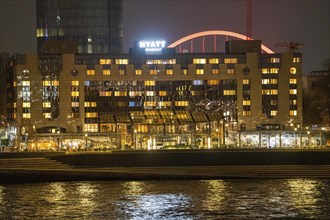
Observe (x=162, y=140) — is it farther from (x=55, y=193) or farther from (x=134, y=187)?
(x=55, y=193)

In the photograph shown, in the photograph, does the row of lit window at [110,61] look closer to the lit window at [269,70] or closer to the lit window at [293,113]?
the lit window at [269,70]

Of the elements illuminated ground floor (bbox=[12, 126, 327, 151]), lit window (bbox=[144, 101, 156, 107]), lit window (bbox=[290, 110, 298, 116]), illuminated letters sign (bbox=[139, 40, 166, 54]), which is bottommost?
illuminated ground floor (bbox=[12, 126, 327, 151])

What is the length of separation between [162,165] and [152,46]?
293 ft

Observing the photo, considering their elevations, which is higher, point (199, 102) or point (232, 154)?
point (199, 102)

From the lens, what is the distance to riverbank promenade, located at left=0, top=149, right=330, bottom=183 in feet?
290

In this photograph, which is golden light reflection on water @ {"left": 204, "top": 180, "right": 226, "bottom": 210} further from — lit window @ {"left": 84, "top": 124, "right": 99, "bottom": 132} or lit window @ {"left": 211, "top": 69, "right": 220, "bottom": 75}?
lit window @ {"left": 84, "top": 124, "right": 99, "bottom": 132}

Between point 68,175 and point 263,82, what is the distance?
101346 millimetres

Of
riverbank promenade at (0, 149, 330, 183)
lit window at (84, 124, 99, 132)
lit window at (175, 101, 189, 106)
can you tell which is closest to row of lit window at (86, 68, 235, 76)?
lit window at (175, 101, 189, 106)

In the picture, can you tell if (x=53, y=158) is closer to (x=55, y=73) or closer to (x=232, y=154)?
(x=232, y=154)

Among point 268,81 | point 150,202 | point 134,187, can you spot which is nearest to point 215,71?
point 268,81

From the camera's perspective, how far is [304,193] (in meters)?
73.1

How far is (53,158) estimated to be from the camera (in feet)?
314

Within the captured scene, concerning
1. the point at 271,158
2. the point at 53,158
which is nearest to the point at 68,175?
the point at 53,158

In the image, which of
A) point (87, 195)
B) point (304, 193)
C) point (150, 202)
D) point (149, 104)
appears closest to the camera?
point (150, 202)
